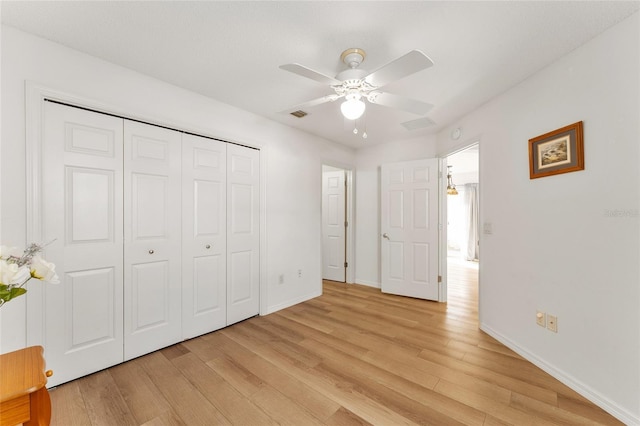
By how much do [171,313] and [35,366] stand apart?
1.35 metres

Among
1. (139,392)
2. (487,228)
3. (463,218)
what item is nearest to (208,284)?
(139,392)

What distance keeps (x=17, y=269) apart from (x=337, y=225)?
415 cm

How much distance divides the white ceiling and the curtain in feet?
17.3

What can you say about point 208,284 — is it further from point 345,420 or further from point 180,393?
point 345,420

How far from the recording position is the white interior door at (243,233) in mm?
2898

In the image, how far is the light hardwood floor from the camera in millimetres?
1586

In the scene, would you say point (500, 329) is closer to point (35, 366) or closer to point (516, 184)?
point (516, 184)

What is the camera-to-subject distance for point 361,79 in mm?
1721

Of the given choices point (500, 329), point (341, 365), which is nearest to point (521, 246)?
point (500, 329)

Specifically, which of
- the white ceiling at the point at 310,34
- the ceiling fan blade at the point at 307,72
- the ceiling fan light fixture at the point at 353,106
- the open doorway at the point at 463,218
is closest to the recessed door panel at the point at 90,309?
the white ceiling at the point at 310,34

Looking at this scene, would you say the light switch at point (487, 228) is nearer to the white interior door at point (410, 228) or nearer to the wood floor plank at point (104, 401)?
the white interior door at point (410, 228)

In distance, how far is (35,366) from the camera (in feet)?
3.71

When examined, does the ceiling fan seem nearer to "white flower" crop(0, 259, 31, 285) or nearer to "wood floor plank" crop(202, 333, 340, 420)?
"white flower" crop(0, 259, 31, 285)

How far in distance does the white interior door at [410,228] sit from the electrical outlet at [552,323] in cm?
164
